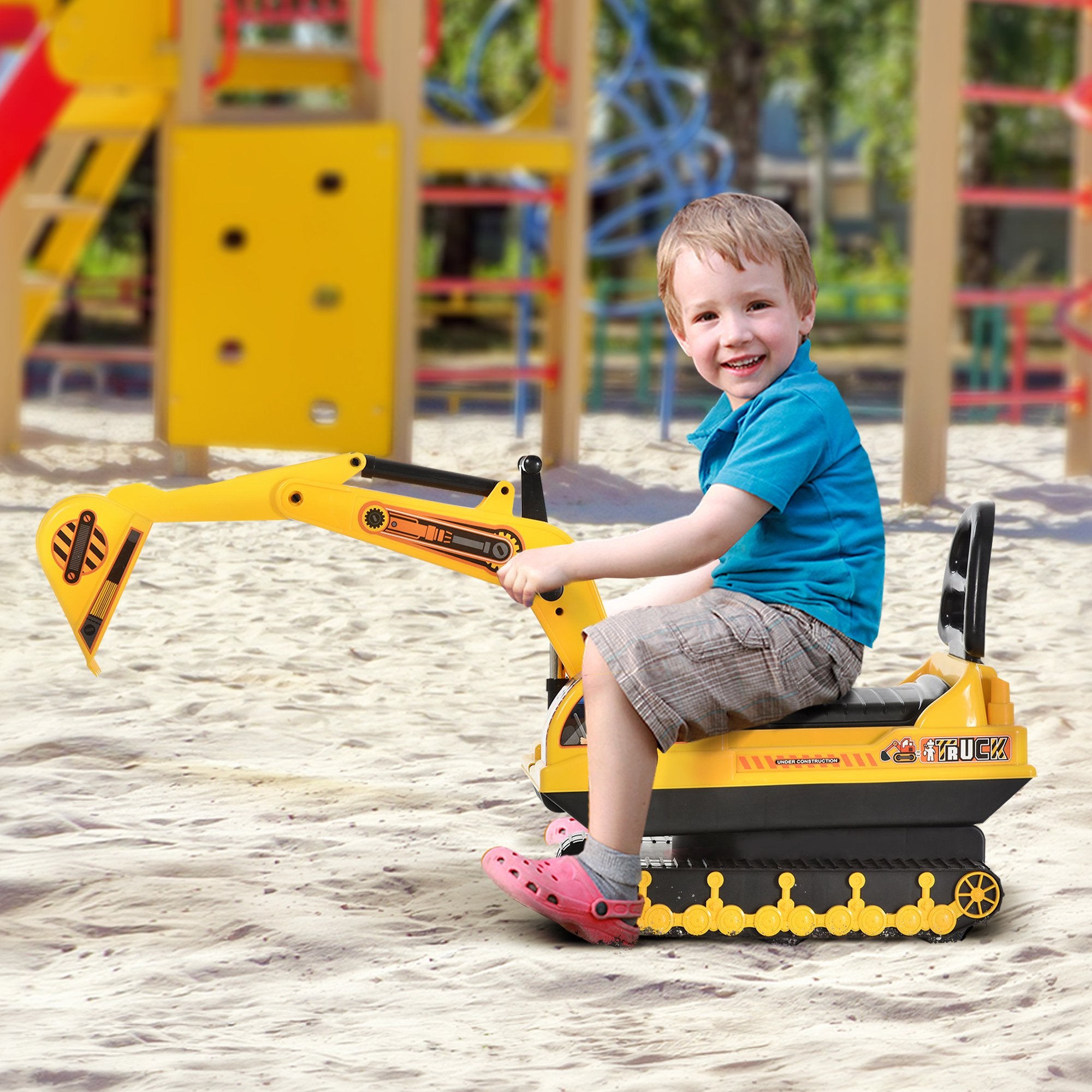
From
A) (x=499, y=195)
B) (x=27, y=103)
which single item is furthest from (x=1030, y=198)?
(x=27, y=103)

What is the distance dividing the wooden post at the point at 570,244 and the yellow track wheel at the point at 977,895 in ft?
14.5

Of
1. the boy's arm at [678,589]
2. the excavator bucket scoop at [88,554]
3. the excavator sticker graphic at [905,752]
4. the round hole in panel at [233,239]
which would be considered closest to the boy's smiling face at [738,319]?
the boy's arm at [678,589]

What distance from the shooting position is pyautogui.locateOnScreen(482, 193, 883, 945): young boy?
2.40 meters

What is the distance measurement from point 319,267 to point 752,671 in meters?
3.98

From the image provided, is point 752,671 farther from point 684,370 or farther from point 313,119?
point 684,370

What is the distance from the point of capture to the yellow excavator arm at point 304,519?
2.52 meters

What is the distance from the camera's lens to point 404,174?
6062mm

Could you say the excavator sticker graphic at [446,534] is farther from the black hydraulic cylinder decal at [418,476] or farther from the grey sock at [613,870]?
the grey sock at [613,870]

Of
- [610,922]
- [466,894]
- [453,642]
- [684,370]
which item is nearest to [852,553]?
[610,922]

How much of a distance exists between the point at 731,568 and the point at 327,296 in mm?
3797

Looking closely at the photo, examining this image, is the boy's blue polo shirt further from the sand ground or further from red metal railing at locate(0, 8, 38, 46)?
red metal railing at locate(0, 8, 38, 46)

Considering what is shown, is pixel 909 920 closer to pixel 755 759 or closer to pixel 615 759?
pixel 755 759

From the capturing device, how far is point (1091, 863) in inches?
112

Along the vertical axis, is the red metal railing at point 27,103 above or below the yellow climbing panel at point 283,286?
above
